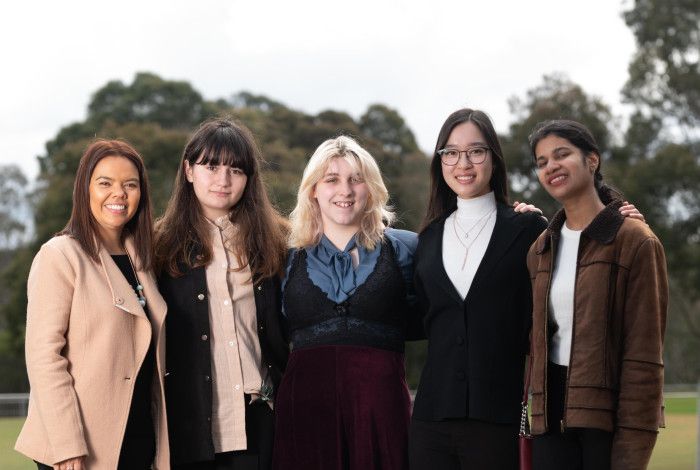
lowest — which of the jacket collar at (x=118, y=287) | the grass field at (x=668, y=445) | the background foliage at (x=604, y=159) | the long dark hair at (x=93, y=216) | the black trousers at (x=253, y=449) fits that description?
the grass field at (x=668, y=445)

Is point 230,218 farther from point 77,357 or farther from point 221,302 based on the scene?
point 77,357

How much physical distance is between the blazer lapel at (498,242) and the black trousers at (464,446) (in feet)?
2.05

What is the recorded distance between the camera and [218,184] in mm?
5609

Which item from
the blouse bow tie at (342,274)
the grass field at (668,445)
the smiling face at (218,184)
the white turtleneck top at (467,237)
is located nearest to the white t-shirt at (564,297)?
the white turtleneck top at (467,237)

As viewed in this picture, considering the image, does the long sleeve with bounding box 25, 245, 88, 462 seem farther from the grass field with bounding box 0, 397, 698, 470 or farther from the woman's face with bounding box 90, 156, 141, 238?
the grass field with bounding box 0, 397, 698, 470

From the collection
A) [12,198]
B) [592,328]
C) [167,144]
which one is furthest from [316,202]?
[12,198]

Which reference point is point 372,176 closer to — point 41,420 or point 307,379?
point 307,379

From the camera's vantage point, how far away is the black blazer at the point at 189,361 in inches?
211

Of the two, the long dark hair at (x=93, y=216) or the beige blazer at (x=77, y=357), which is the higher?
the long dark hair at (x=93, y=216)

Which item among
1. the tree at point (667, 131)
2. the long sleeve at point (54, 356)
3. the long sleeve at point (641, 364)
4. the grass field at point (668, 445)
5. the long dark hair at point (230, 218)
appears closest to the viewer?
the long sleeve at point (641, 364)

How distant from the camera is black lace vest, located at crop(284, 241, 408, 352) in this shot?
5.45 m

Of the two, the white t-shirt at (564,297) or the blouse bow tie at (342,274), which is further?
the blouse bow tie at (342,274)

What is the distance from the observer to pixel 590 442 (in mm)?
4555

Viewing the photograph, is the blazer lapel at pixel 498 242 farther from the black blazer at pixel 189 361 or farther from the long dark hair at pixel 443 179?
the black blazer at pixel 189 361
